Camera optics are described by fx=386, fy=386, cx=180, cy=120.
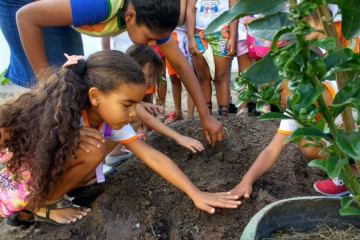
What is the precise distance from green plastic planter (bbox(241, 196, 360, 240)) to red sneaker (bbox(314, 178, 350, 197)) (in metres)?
0.84

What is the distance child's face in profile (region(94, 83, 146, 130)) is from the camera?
177 centimetres

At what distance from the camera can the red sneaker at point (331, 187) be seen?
2.01 m

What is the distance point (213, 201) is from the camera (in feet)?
5.49

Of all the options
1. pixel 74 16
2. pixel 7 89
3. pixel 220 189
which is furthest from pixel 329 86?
pixel 7 89

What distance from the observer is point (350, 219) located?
1.20 m

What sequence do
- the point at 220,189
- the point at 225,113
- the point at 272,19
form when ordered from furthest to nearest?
the point at 225,113
the point at 220,189
the point at 272,19

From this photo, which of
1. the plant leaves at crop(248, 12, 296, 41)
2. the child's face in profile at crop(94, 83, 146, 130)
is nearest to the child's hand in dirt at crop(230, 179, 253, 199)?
the child's face in profile at crop(94, 83, 146, 130)

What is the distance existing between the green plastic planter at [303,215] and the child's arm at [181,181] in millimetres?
421

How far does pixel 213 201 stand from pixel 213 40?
188cm

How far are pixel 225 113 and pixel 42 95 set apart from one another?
6.13 feet

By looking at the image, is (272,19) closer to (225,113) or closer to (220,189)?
(220,189)

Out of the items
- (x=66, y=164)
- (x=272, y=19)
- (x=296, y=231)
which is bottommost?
(x=66, y=164)

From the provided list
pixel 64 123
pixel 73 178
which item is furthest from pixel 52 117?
pixel 73 178

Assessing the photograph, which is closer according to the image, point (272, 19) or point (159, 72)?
point (272, 19)
